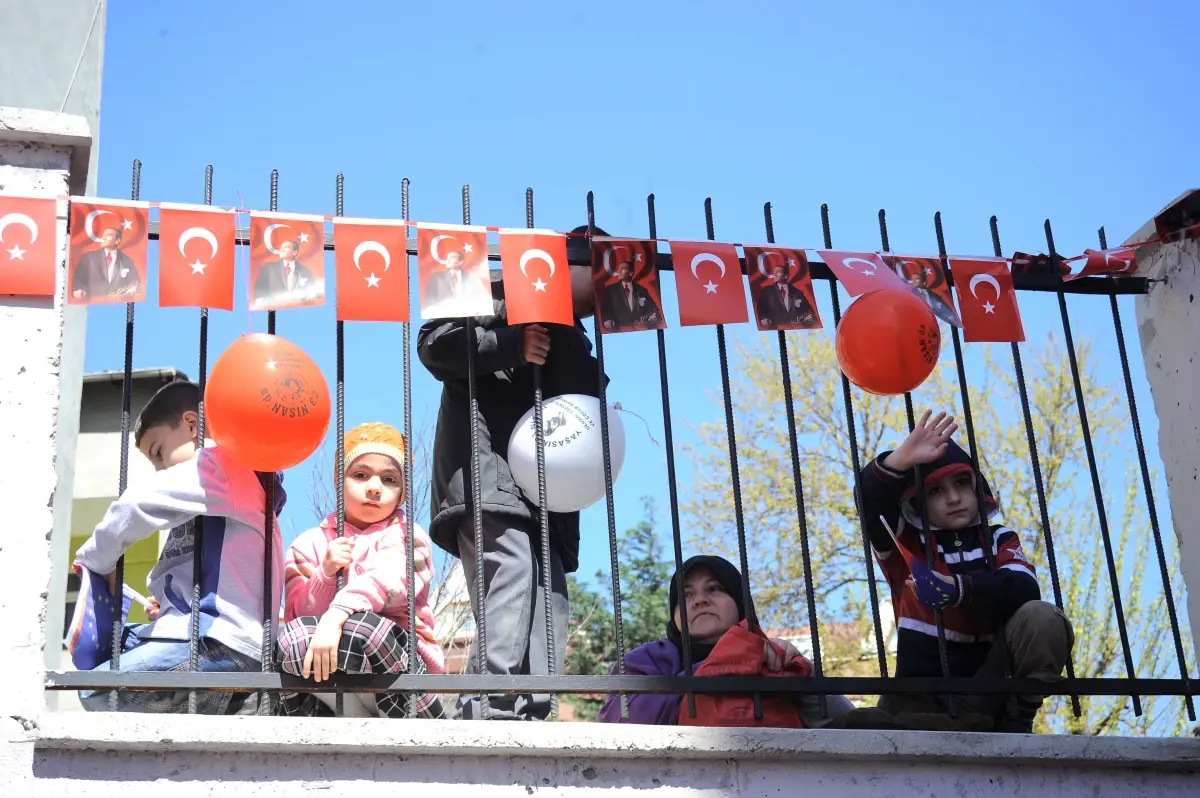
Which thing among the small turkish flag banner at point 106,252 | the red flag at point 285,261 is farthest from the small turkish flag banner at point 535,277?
the small turkish flag banner at point 106,252

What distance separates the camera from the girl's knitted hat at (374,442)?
3.60 meters

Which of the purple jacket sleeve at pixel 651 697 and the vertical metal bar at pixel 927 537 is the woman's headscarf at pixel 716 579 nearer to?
the purple jacket sleeve at pixel 651 697

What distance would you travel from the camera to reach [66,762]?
2705 mm

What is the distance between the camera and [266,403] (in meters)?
3.08

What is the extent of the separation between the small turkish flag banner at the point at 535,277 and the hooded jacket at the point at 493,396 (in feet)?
0.47

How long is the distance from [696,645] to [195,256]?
6.09 feet

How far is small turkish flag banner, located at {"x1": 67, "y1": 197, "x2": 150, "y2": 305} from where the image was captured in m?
3.18

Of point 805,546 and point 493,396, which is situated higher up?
point 493,396

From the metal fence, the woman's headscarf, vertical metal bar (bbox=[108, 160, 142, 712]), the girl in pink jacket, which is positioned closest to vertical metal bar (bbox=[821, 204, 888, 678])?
the metal fence

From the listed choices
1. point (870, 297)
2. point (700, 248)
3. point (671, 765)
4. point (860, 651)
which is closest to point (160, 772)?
point (671, 765)

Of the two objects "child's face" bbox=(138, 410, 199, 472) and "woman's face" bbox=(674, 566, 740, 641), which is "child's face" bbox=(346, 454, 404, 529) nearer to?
"child's face" bbox=(138, 410, 199, 472)

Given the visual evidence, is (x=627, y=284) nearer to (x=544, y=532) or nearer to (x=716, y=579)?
(x=544, y=532)

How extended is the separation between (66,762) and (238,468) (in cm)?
86

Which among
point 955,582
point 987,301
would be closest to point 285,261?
point 955,582
